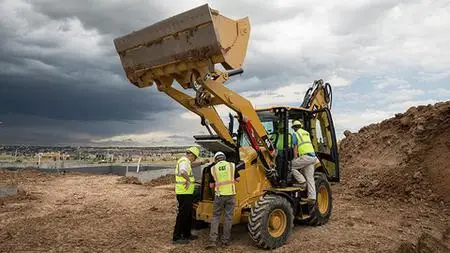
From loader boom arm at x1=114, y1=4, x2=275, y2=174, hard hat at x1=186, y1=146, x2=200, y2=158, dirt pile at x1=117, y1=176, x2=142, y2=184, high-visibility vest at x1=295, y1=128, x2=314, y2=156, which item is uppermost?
loader boom arm at x1=114, y1=4, x2=275, y2=174

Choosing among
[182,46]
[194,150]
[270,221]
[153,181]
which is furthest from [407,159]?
[153,181]

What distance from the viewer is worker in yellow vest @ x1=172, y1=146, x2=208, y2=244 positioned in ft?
28.4

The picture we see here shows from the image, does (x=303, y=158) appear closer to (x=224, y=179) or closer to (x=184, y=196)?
(x=224, y=179)

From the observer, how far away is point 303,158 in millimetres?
9211

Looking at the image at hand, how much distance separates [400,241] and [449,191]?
5.58m

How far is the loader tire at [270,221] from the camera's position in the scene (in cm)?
792

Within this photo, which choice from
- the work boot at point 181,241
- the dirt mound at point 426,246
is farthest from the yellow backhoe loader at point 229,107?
the dirt mound at point 426,246

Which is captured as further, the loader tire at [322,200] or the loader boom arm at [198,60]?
the loader tire at [322,200]

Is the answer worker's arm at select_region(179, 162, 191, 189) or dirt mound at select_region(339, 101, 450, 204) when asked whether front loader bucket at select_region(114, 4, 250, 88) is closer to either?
worker's arm at select_region(179, 162, 191, 189)

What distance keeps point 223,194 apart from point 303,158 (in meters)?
2.17

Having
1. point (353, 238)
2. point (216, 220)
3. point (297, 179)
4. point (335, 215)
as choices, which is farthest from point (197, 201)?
point (335, 215)

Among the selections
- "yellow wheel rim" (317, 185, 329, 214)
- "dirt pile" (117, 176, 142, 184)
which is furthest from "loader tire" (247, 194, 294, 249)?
"dirt pile" (117, 176, 142, 184)

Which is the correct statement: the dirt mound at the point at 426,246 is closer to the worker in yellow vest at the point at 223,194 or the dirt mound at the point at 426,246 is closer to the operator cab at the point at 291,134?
the operator cab at the point at 291,134

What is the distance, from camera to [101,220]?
11.2 m
